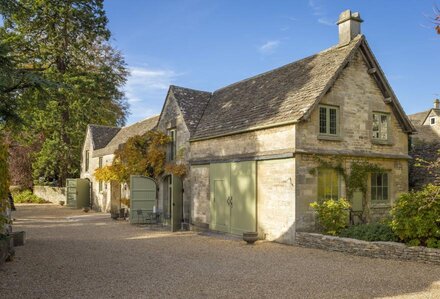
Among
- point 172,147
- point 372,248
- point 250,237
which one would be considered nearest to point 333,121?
point 250,237

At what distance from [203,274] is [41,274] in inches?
154

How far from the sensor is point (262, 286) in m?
8.84

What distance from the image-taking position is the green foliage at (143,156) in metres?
23.0

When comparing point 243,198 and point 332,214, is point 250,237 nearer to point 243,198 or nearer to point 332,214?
point 243,198

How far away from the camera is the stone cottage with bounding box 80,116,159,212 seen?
1128 inches

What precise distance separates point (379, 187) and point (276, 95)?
5901 millimetres

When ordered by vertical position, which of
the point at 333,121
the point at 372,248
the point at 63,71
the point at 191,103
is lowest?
the point at 372,248

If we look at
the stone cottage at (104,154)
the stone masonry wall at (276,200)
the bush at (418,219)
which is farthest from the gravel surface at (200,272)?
the stone cottage at (104,154)

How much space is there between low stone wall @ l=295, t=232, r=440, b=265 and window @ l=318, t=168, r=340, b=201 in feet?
6.74

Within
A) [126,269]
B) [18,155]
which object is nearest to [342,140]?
[126,269]

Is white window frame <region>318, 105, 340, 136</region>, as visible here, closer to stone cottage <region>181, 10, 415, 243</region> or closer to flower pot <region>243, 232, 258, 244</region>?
stone cottage <region>181, 10, 415, 243</region>

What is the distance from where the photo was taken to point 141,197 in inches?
896

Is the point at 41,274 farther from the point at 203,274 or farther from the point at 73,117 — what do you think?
the point at 73,117

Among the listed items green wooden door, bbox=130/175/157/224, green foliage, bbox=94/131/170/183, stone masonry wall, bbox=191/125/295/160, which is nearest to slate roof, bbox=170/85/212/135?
stone masonry wall, bbox=191/125/295/160
